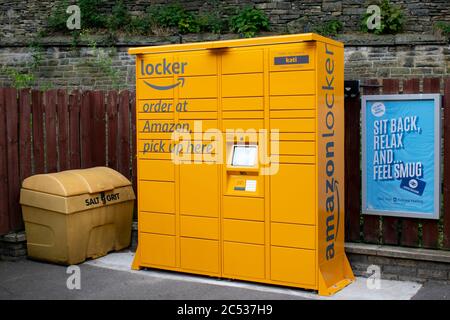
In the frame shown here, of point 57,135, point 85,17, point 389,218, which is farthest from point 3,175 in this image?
point 85,17

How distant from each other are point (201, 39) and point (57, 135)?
7.52 meters

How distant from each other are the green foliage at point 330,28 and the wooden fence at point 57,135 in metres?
7.53

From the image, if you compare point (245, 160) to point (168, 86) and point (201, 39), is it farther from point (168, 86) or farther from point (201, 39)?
point (201, 39)

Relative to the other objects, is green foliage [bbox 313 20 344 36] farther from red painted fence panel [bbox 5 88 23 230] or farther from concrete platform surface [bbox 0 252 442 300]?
concrete platform surface [bbox 0 252 442 300]

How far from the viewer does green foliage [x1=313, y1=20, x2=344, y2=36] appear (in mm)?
15062

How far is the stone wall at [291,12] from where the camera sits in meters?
14.6

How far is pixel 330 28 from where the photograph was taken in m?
15.1

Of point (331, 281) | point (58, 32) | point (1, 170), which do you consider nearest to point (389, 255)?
point (331, 281)

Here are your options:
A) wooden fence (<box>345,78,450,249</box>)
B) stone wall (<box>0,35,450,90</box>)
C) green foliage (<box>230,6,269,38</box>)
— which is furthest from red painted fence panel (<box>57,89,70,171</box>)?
green foliage (<box>230,6,269,38</box>)

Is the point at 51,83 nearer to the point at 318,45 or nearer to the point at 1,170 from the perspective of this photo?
the point at 1,170

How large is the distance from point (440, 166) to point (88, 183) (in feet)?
14.2

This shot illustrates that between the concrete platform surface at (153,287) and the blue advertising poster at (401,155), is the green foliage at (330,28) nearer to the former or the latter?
the blue advertising poster at (401,155)

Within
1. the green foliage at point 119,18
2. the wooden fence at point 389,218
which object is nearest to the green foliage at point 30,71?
the green foliage at point 119,18

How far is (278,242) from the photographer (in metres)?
6.93
